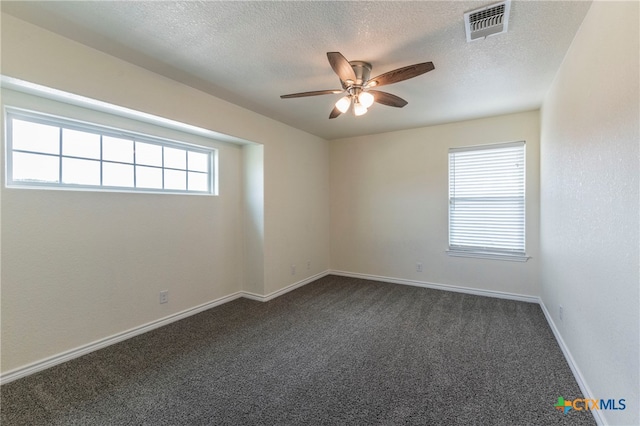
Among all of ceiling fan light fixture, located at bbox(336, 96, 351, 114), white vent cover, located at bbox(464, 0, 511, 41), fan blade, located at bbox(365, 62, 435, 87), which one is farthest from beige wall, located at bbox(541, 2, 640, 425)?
ceiling fan light fixture, located at bbox(336, 96, 351, 114)

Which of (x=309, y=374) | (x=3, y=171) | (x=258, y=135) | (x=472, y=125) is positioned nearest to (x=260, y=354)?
(x=309, y=374)

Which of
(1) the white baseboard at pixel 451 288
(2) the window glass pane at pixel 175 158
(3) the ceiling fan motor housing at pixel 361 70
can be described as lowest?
(1) the white baseboard at pixel 451 288

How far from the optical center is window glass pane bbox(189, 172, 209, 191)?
3.34 metres

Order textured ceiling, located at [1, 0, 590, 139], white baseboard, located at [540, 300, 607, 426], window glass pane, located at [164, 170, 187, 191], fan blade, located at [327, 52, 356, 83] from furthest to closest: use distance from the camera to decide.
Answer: window glass pane, located at [164, 170, 187, 191] → fan blade, located at [327, 52, 356, 83] → textured ceiling, located at [1, 0, 590, 139] → white baseboard, located at [540, 300, 607, 426]

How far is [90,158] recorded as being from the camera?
8.04 ft

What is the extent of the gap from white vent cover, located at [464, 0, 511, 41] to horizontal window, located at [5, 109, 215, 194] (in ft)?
9.70

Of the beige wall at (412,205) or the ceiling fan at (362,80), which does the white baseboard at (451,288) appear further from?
the ceiling fan at (362,80)

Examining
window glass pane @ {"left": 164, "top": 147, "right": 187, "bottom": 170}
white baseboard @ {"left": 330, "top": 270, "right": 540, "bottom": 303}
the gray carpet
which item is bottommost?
the gray carpet

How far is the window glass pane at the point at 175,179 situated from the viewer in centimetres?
309

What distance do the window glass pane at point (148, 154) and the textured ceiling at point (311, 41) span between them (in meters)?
0.81

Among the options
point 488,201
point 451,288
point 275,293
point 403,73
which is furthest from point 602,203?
point 275,293

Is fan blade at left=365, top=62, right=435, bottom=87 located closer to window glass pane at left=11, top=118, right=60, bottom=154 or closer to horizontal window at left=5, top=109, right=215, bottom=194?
horizontal window at left=5, top=109, right=215, bottom=194

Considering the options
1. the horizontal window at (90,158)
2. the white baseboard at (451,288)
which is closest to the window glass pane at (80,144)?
the horizontal window at (90,158)

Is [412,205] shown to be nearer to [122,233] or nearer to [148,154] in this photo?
[148,154]
